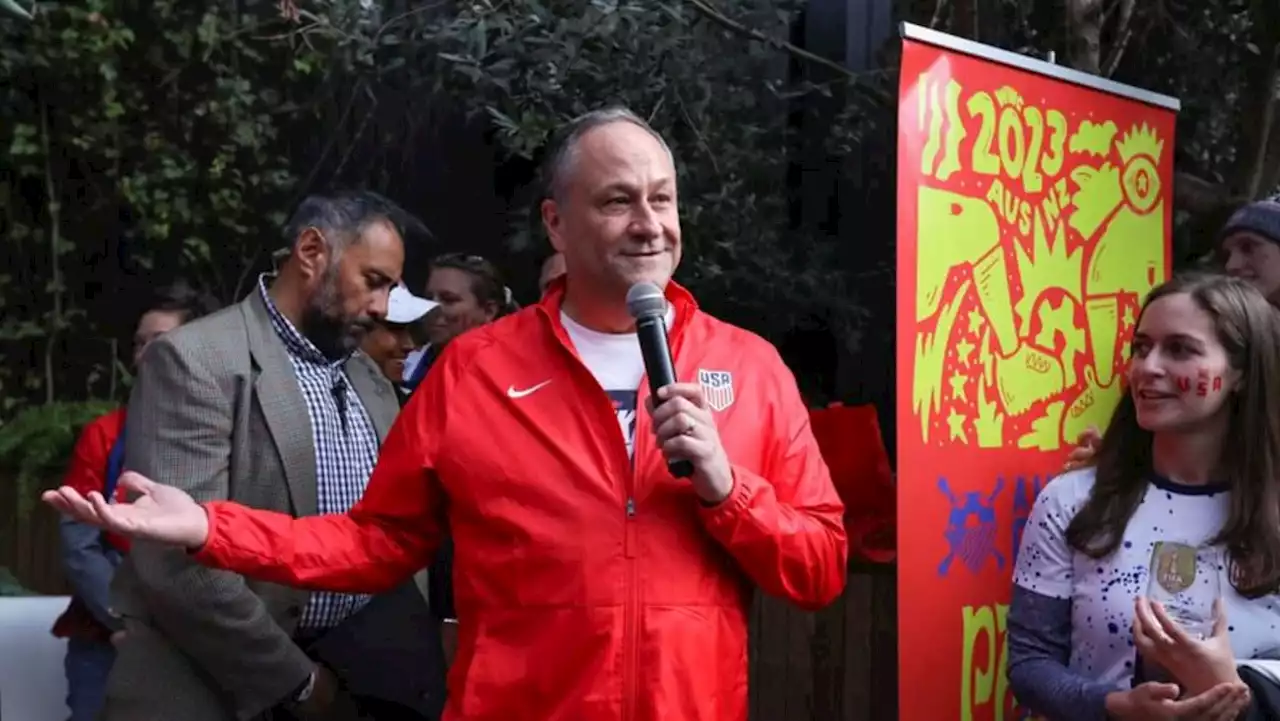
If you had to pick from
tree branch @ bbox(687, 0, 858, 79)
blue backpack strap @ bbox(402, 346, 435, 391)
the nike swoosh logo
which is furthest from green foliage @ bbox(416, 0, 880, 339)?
the nike swoosh logo

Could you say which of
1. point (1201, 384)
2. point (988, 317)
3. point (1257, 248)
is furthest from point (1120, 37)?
point (1201, 384)

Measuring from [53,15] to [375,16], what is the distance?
169cm

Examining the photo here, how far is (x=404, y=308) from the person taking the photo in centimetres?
436

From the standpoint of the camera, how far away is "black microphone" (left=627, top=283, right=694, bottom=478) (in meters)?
2.35

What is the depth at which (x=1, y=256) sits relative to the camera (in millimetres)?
7219

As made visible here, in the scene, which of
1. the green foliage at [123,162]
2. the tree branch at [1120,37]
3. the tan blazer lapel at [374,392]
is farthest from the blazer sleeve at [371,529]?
the green foliage at [123,162]

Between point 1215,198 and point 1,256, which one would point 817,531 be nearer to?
point 1215,198

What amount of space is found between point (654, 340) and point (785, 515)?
35 cm

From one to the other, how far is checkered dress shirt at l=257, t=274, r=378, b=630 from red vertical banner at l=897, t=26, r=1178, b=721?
3.65ft

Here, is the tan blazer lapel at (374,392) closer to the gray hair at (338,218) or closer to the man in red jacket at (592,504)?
the gray hair at (338,218)

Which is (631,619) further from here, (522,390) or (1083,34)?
(1083,34)

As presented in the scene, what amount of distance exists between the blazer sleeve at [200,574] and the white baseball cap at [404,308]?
1142mm

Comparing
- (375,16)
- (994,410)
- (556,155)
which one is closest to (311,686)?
(556,155)

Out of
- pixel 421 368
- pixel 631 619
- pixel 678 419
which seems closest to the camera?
pixel 678 419
